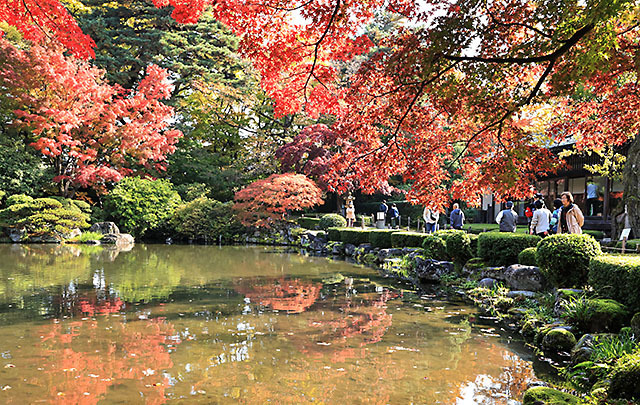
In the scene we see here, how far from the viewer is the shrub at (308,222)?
22.8m

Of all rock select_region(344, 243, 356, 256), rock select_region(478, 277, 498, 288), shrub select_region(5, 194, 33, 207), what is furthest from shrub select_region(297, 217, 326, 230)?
rock select_region(478, 277, 498, 288)

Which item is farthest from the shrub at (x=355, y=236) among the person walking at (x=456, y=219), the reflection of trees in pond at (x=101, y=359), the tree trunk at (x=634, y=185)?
the reflection of trees in pond at (x=101, y=359)

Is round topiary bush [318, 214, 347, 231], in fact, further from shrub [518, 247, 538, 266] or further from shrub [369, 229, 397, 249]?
shrub [518, 247, 538, 266]

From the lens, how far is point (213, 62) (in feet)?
78.9

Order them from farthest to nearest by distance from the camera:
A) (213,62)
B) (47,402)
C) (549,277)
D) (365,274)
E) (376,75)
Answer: (213,62) < (365,274) < (549,277) < (376,75) < (47,402)

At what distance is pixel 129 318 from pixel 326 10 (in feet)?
15.6

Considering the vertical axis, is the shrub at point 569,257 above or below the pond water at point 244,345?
above

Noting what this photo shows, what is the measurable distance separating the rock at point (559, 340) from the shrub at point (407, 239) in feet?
27.2

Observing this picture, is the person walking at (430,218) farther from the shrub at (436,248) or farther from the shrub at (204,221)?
the shrub at (204,221)

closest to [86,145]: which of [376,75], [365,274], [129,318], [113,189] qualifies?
[113,189]

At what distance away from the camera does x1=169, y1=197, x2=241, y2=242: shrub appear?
2162cm

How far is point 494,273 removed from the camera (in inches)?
344

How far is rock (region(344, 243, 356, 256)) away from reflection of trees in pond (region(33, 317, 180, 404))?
11.2 metres

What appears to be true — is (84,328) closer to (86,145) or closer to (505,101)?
(505,101)
